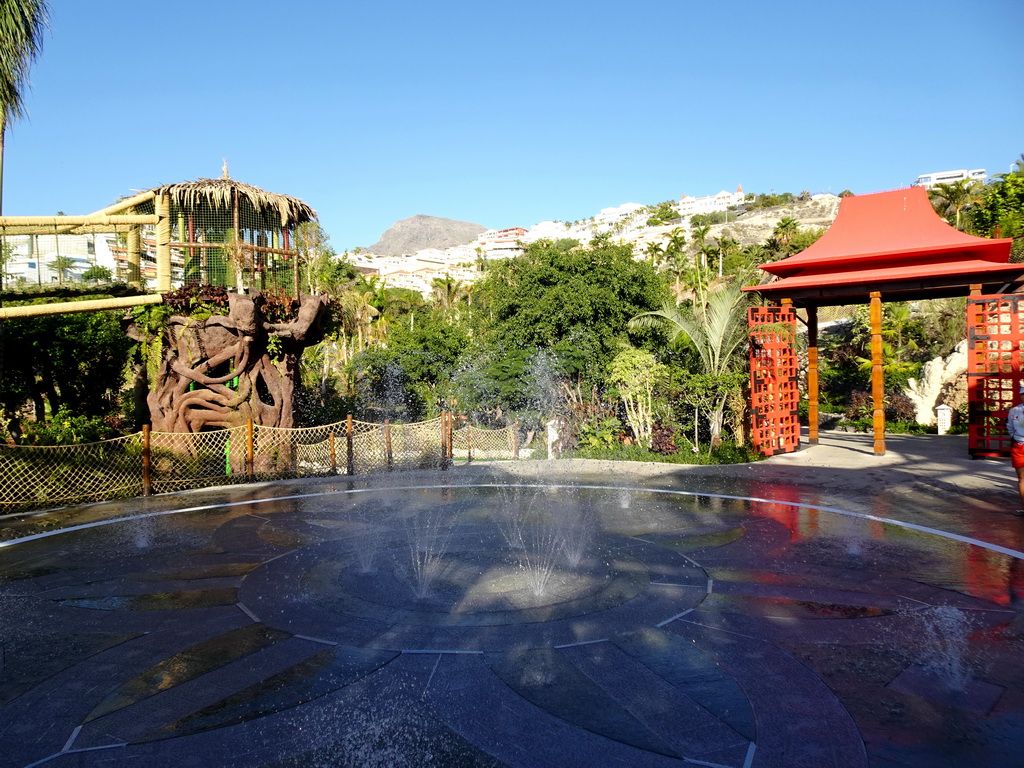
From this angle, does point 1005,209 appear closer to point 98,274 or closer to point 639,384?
point 639,384

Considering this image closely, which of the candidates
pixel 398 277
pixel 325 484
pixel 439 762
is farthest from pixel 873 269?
pixel 398 277

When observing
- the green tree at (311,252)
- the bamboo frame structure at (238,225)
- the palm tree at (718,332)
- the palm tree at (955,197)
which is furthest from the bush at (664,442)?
the palm tree at (955,197)

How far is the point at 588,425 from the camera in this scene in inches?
687

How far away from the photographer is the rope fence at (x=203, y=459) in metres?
11.3

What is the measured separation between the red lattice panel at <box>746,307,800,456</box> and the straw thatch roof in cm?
1220

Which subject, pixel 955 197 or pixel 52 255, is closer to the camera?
pixel 52 255

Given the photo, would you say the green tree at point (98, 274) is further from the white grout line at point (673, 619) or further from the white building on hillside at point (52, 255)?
the white grout line at point (673, 619)

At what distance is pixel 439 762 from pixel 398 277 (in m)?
132

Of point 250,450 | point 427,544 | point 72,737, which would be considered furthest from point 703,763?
point 250,450

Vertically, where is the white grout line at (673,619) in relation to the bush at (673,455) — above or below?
below

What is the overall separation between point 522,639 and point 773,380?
38.7ft

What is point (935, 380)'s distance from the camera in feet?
69.8

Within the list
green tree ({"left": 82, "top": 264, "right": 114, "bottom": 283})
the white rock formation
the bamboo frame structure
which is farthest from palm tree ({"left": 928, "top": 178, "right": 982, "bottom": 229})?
Answer: green tree ({"left": 82, "top": 264, "right": 114, "bottom": 283})

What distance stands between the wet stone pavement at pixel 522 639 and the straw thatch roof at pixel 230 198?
10123mm
